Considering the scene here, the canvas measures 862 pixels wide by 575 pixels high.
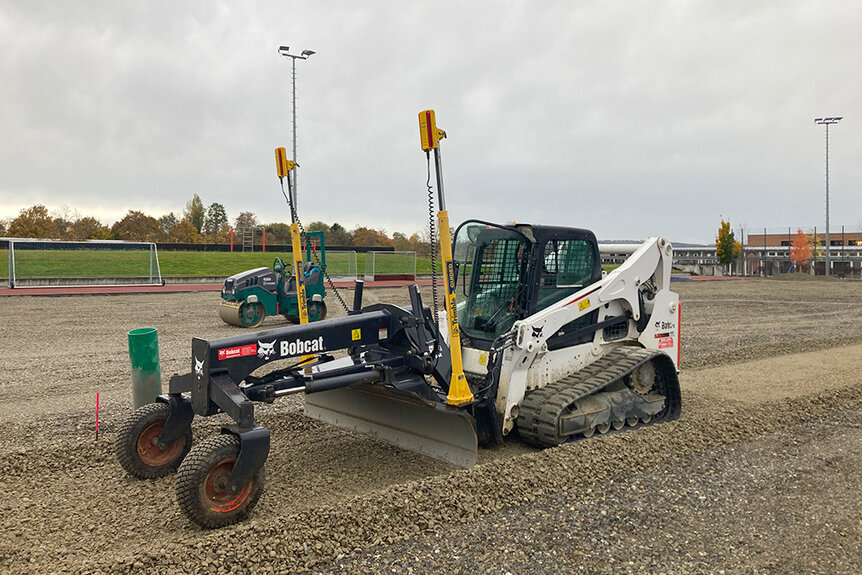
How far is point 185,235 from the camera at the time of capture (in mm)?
62375

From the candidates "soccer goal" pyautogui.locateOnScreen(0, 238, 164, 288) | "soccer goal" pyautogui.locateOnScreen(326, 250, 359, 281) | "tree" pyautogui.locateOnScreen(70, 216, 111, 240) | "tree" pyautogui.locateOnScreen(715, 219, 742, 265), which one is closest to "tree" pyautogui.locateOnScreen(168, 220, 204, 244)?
"tree" pyautogui.locateOnScreen(70, 216, 111, 240)

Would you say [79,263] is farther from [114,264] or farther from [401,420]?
[401,420]

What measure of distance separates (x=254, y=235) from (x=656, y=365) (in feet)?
170

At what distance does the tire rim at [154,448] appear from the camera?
5.70m

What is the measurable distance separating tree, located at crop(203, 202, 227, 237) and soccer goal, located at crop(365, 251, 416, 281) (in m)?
40.0

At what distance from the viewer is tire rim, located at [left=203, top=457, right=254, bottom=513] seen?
4668mm

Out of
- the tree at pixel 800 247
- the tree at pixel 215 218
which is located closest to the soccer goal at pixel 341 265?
the tree at pixel 215 218

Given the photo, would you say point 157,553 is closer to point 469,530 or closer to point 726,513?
point 469,530

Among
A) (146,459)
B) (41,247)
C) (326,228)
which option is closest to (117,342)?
(146,459)

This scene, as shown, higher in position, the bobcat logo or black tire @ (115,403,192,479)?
the bobcat logo

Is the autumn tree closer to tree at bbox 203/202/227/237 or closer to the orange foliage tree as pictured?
the orange foliage tree

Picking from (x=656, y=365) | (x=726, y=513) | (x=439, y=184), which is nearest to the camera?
(x=726, y=513)

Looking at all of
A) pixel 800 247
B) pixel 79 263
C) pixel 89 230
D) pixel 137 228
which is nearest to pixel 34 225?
pixel 89 230

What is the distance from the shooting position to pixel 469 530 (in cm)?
470
